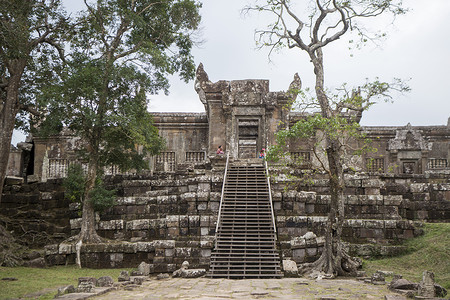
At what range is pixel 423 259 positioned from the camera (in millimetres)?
11922

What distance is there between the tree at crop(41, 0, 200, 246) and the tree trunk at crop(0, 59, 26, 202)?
912 mm

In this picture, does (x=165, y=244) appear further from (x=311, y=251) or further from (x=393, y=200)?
(x=393, y=200)

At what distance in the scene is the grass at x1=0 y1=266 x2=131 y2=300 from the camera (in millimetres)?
8672

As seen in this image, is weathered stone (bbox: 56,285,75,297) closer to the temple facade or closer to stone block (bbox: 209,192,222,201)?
stone block (bbox: 209,192,222,201)

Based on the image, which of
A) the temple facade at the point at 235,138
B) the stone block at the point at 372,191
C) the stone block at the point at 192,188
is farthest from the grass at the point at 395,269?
the temple facade at the point at 235,138

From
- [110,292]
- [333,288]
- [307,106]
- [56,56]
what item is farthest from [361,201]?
[56,56]

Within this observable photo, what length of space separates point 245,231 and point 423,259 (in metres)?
4.67

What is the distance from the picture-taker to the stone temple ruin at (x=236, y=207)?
1296 centimetres

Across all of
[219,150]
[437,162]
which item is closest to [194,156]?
[219,150]

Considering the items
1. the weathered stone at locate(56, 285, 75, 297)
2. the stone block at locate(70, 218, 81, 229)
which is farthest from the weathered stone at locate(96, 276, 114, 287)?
the stone block at locate(70, 218, 81, 229)

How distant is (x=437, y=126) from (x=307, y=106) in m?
13.0

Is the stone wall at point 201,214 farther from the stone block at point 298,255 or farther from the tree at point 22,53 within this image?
the tree at point 22,53

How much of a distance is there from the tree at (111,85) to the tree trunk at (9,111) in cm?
91

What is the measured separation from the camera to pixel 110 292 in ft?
28.8
